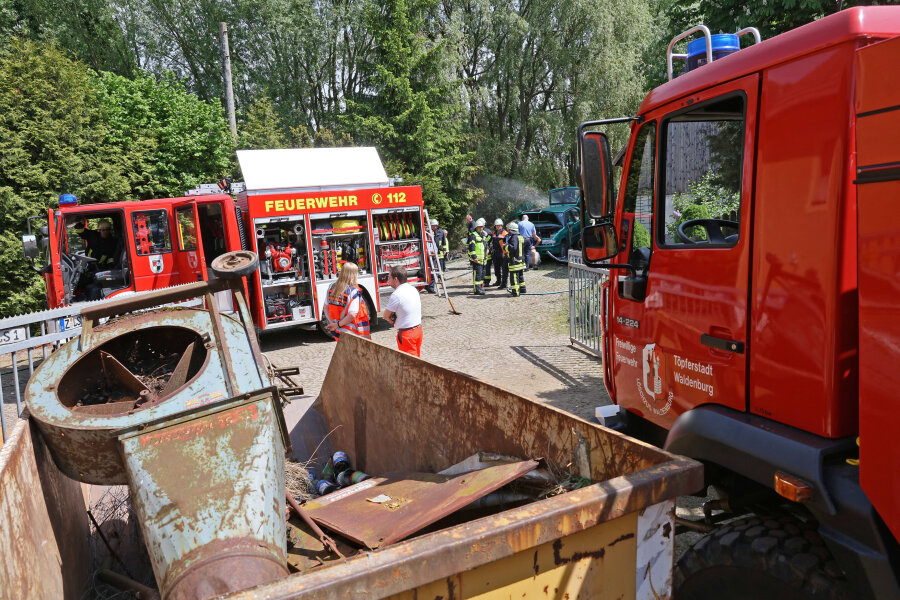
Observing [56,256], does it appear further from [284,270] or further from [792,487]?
[792,487]

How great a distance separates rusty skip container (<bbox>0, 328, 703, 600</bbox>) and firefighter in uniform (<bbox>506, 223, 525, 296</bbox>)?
389 inches

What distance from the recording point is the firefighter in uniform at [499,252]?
15.0 meters

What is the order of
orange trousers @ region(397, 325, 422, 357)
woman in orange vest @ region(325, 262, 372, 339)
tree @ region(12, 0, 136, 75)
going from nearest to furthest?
orange trousers @ region(397, 325, 422, 357) → woman in orange vest @ region(325, 262, 372, 339) → tree @ region(12, 0, 136, 75)

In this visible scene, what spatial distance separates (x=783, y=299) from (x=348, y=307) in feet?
15.7

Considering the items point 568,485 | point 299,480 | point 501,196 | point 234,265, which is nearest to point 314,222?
point 299,480

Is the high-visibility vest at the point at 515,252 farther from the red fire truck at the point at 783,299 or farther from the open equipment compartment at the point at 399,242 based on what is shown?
the red fire truck at the point at 783,299

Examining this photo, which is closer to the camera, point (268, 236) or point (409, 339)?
point (409, 339)

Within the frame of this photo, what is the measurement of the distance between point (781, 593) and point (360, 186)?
9.70 metres

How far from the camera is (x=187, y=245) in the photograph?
927cm

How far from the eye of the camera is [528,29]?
25234 mm

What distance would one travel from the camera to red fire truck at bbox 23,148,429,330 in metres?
8.87

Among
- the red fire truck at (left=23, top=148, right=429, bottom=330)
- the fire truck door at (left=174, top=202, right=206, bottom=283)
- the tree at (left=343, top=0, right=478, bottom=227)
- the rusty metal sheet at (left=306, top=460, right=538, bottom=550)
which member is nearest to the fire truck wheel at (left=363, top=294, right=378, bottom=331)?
the red fire truck at (left=23, top=148, right=429, bottom=330)

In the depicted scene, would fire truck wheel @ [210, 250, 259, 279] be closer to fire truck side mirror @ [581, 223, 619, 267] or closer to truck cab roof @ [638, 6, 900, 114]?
fire truck side mirror @ [581, 223, 619, 267]

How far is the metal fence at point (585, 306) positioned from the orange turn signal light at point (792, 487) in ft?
19.0
